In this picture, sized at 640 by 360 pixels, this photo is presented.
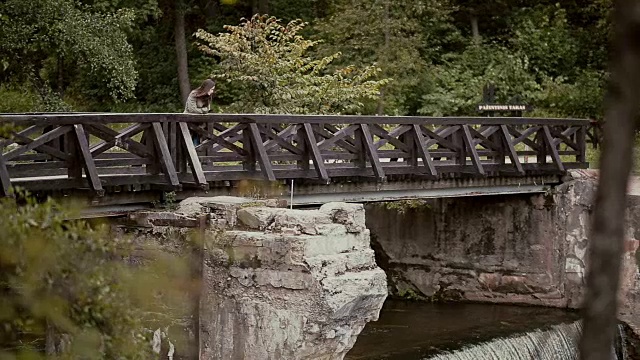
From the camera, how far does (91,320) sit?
519 centimetres

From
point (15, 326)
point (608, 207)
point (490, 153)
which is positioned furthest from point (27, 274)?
point (490, 153)

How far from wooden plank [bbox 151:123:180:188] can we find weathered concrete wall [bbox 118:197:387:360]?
13.4 inches

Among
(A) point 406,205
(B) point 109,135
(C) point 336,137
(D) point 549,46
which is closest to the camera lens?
(B) point 109,135

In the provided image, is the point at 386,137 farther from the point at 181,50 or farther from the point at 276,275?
the point at 181,50

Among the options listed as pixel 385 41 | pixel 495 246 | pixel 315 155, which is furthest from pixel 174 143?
pixel 385 41

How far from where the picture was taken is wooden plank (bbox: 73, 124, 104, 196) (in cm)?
1007

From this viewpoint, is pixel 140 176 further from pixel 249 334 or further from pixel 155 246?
pixel 249 334

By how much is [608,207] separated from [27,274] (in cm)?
281

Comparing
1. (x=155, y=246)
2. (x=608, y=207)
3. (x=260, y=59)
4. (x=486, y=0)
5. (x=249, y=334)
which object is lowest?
(x=249, y=334)

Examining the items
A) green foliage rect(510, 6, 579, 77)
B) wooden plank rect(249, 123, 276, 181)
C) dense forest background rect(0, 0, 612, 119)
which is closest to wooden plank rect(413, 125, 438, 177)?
wooden plank rect(249, 123, 276, 181)

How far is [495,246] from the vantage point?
18.3 metres

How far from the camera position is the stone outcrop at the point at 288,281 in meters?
9.68

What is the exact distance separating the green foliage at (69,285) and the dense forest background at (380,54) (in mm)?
16466

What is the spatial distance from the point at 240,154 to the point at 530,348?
5059 mm
